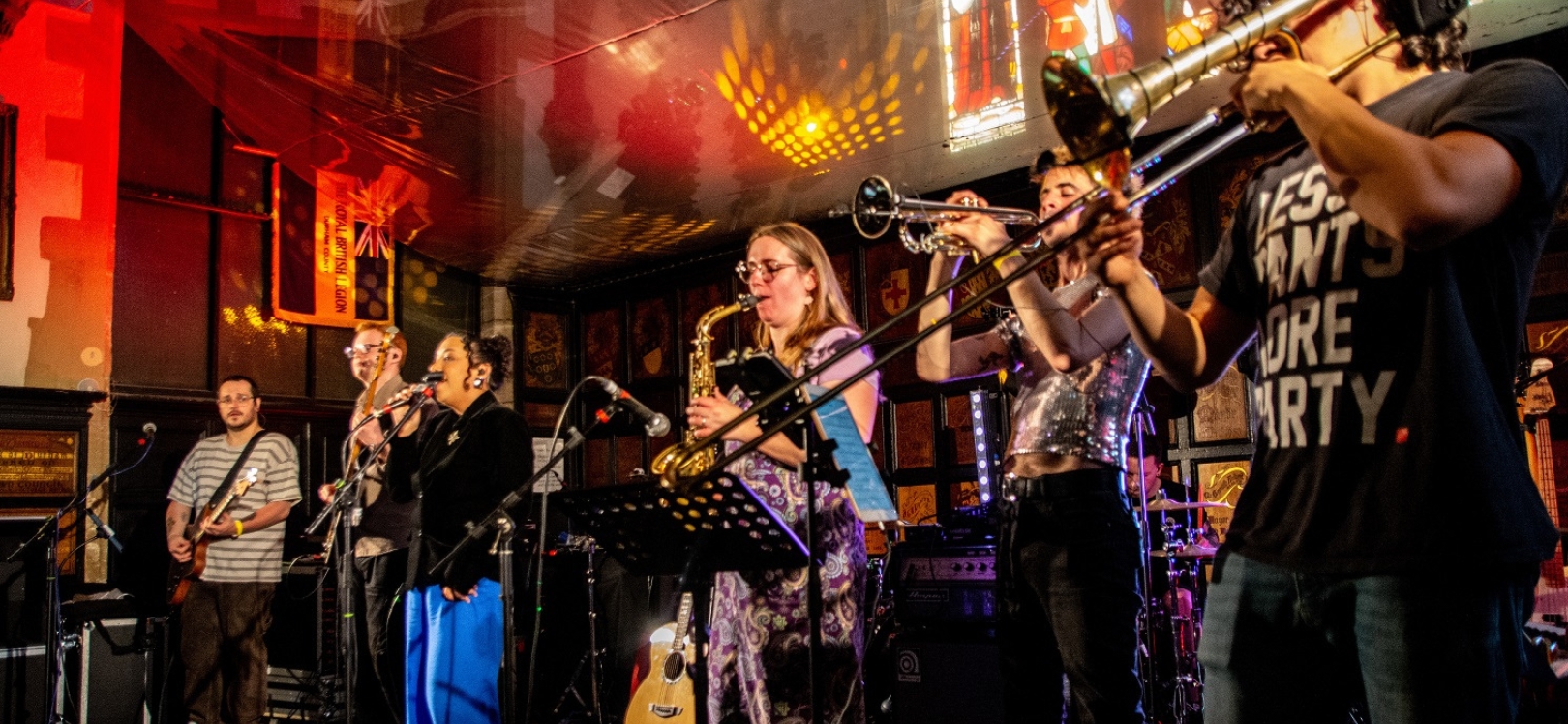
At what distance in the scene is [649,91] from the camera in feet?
22.3

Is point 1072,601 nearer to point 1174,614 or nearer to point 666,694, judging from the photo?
point 666,694

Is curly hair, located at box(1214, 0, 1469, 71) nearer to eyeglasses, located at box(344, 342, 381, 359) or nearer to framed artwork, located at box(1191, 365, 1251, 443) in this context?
framed artwork, located at box(1191, 365, 1251, 443)

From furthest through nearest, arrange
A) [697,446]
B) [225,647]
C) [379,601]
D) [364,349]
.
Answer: [364,349]
[225,647]
[379,601]
[697,446]

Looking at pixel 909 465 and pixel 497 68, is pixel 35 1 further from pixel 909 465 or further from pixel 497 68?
pixel 909 465

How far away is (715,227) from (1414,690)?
8.07 meters

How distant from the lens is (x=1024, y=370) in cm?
328

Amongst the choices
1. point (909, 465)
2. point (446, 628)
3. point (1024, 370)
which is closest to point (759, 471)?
point (1024, 370)

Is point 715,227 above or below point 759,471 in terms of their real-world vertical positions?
above

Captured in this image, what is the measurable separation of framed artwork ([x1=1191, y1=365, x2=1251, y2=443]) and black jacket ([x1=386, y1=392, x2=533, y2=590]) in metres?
4.57

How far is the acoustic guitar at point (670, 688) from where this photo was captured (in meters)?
4.73

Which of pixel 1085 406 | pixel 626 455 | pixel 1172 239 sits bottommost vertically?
pixel 1085 406

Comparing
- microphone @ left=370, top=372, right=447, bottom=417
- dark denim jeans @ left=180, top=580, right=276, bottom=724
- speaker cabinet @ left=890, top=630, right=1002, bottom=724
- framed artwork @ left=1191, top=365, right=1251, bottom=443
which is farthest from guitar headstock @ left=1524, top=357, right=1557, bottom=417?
dark denim jeans @ left=180, top=580, right=276, bottom=724

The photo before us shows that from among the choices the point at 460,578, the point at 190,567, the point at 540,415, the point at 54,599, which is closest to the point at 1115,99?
the point at 460,578

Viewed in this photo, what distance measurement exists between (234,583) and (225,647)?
0.37 metres
